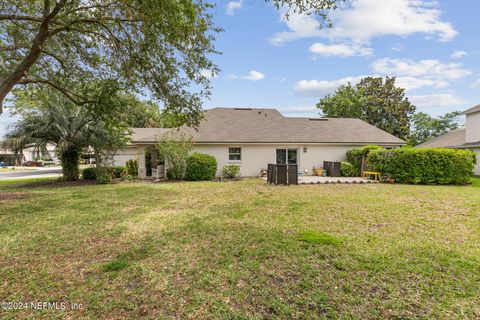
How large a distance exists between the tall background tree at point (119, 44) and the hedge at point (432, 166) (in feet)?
39.3

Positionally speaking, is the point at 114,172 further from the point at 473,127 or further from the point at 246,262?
the point at 473,127

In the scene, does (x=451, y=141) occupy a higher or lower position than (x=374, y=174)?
higher

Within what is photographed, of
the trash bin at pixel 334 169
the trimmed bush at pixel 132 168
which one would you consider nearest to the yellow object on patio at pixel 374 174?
the trash bin at pixel 334 169

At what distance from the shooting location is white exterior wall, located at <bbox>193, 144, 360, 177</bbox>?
58.4 ft

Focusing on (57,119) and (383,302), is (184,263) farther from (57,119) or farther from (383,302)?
(57,119)

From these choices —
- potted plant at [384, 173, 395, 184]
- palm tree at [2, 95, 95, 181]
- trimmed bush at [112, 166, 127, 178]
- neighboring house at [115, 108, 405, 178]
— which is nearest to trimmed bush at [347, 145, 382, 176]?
neighboring house at [115, 108, 405, 178]

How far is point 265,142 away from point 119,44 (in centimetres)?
1134

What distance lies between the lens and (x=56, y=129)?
14.2 meters

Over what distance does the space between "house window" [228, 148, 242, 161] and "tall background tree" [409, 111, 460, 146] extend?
32.8m

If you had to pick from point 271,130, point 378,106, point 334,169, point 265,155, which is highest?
point 378,106

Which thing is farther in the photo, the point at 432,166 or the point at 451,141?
the point at 451,141

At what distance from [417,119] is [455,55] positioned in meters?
26.6

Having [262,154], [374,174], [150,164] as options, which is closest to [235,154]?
[262,154]

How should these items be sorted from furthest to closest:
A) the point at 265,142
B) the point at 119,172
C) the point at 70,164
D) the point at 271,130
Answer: the point at 271,130 < the point at 119,172 < the point at 265,142 < the point at 70,164
